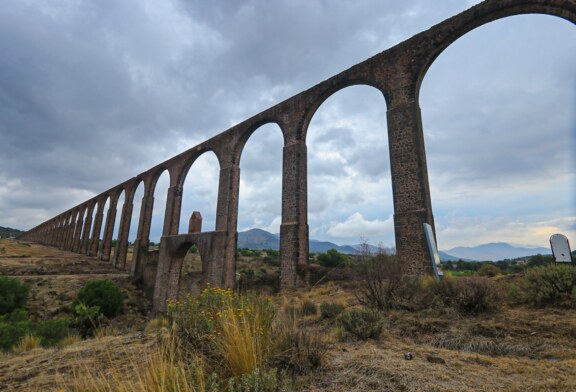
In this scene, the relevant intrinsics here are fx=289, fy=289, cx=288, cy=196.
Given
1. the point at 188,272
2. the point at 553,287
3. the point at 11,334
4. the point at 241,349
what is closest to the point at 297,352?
the point at 241,349

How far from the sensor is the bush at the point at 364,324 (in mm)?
3959

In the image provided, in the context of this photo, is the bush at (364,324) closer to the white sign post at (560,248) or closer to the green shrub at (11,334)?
the white sign post at (560,248)

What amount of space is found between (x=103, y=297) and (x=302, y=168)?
1112 centimetres

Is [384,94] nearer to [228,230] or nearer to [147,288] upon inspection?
[228,230]

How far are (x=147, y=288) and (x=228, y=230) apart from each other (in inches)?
316

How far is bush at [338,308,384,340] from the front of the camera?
13.0 feet

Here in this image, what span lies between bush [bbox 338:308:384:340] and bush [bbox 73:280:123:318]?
13297mm

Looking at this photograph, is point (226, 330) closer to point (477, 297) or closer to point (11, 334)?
point (477, 297)

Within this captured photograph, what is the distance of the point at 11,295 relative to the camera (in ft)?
41.2

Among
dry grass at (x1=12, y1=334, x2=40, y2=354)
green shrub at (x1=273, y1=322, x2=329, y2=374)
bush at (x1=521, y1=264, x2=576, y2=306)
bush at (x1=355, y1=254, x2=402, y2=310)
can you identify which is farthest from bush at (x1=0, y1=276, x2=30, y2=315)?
bush at (x1=521, y1=264, x2=576, y2=306)

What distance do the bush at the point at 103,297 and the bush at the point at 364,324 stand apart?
43.6 ft

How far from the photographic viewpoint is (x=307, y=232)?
489 inches

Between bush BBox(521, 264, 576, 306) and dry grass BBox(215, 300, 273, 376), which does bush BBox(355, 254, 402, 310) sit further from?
dry grass BBox(215, 300, 273, 376)

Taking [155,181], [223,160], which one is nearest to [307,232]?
[223,160]
